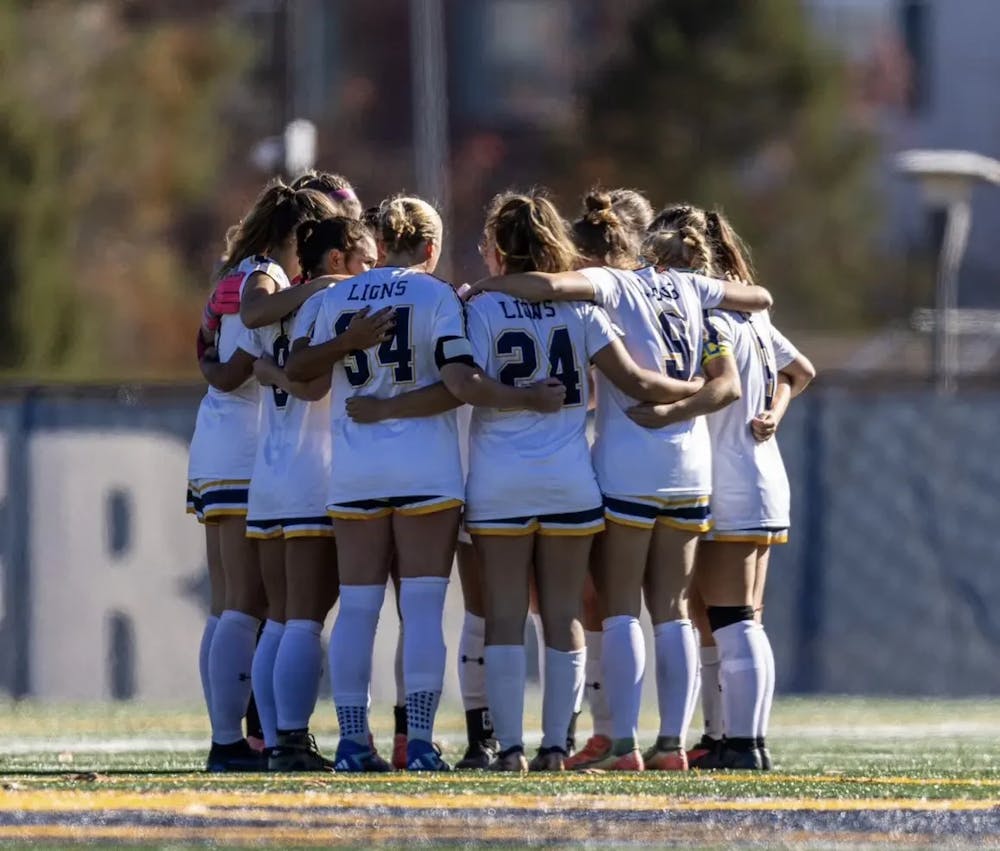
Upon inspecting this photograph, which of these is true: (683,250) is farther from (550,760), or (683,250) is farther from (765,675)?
(550,760)

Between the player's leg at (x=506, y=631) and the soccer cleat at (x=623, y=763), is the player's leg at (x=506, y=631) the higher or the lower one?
the higher one

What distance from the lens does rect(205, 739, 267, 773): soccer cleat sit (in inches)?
308

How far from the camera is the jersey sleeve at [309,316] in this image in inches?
301

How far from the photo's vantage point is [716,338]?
7.93m

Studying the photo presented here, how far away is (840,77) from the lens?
4766 centimetres

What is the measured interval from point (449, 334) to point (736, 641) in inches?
52.8

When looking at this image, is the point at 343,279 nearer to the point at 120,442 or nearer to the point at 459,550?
the point at 459,550

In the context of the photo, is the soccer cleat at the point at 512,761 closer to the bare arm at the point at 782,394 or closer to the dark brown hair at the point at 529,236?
the bare arm at the point at 782,394

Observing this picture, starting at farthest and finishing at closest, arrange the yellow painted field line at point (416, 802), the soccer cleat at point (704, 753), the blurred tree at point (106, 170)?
the blurred tree at point (106, 170) < the soccer cleat at point (704, 753) < the yellow painted field line at point (416, 802)

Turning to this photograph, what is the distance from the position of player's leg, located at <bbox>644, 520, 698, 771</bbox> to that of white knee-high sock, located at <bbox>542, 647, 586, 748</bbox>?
0.30 meters

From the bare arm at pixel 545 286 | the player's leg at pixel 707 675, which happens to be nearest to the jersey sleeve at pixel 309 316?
the bare arm at pixel 545 286

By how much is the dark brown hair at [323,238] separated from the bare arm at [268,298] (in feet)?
0.28

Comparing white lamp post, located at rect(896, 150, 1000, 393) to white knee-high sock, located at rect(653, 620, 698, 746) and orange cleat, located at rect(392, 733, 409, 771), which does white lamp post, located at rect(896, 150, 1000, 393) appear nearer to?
white knee-high sock, located at rect(653, 620, 698, 746)

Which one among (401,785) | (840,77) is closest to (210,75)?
(840,77)
